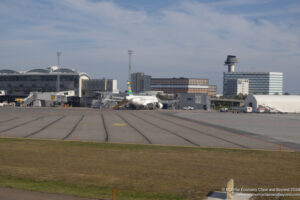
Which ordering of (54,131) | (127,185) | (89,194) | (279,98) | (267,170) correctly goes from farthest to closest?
(279,98)
(54,131)
(267,170)
(127,185)
(89,194)

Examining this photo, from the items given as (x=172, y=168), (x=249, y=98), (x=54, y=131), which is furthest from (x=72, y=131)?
(x=249, y=98)

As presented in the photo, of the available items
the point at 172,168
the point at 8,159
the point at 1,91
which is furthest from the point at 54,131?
the point at 1,91

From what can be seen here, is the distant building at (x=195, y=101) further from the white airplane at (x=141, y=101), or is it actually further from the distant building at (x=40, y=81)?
the distant building at (x=40, y=81)

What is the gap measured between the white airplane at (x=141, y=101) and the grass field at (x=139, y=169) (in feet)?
239

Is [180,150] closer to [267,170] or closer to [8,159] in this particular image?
[267,170]

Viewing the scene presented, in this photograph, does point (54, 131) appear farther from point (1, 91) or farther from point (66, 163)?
point (1, 91)

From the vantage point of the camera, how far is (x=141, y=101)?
105250 millimetres

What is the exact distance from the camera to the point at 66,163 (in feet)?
69.6

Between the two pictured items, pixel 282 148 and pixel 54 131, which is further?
pixel 54 131

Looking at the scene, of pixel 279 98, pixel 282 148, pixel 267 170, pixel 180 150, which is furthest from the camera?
pixel 279 98

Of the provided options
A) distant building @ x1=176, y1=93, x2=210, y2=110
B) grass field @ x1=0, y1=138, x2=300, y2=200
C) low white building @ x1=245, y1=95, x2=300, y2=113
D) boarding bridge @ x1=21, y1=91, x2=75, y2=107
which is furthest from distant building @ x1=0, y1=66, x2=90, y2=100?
grass field @ x1=0, y1=138, x2=300, y2=200

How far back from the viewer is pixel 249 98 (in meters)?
106

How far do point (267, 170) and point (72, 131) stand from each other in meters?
25.6

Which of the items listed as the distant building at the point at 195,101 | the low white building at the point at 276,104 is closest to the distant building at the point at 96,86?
the distant building at the point at 195,101
